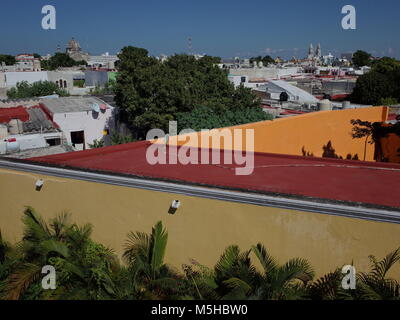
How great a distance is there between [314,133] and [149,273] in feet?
32.2

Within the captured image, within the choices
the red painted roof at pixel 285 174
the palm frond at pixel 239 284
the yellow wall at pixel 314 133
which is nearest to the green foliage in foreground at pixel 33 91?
the yellow wall at pixel 314 133

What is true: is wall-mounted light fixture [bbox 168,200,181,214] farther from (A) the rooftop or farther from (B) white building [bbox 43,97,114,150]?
(A) the rooftop

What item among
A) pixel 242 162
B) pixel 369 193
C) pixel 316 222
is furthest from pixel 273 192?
pixel 242 162

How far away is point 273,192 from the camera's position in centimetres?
598

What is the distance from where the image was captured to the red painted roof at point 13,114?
771 inches

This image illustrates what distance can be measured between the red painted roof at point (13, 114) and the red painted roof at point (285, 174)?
489 inches

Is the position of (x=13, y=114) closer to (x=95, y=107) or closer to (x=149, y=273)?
(x=95, y=107)

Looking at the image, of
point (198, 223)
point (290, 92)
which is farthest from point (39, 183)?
point (290, 92)

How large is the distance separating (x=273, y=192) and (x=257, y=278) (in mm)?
1304

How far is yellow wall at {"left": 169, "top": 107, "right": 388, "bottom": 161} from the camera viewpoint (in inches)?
497

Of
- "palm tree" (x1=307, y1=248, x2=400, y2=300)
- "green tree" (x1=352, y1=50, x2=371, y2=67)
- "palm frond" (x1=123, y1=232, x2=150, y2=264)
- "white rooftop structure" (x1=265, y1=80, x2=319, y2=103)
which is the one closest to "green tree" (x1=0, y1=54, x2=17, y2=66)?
"white rooftop structure" (x1=265, y1=80, x2=319, y2=103)

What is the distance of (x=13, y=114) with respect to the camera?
20188 mm

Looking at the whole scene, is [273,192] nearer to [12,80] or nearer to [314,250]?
[314,250]
